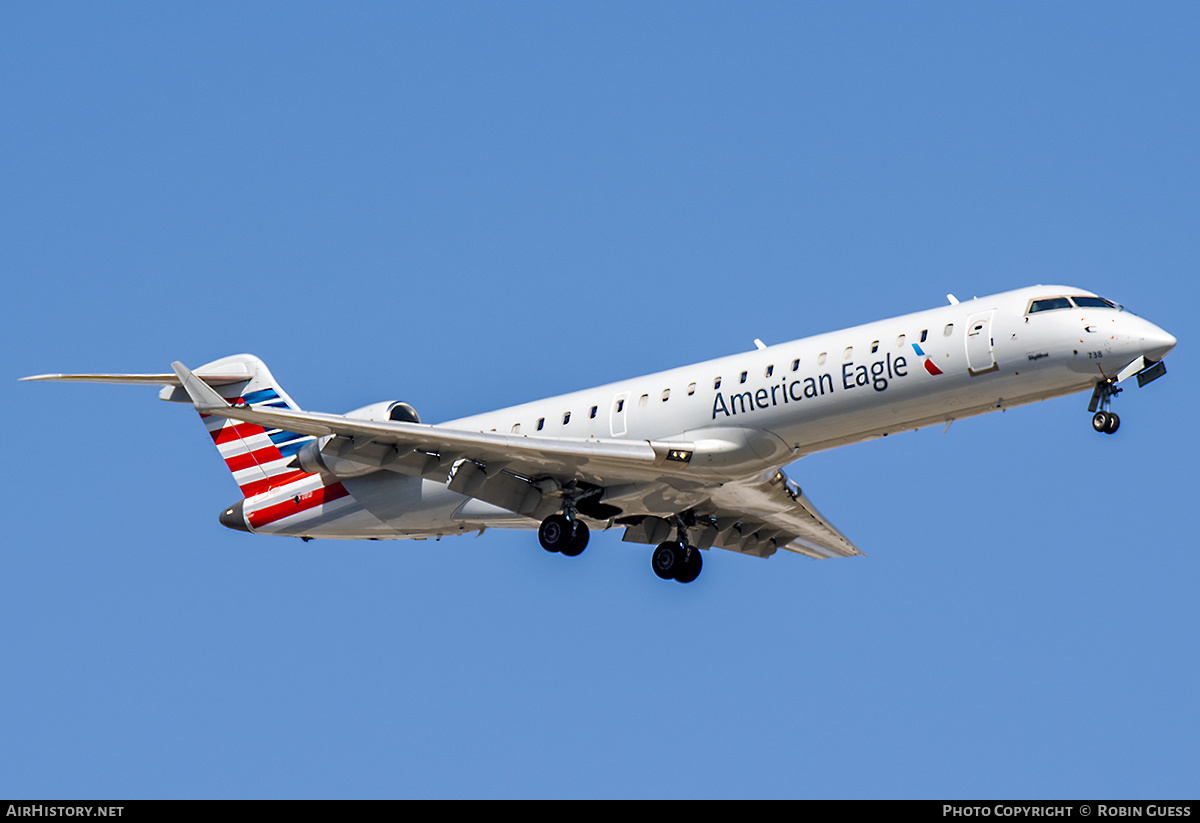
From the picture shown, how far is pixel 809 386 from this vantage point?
70.7ft

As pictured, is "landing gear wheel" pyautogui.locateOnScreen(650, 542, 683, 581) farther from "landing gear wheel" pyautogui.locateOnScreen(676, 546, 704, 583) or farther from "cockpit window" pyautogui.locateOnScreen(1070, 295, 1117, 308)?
"cockpit window" pyautogui.locateOnScreen(1070, 295, 1117, 308)

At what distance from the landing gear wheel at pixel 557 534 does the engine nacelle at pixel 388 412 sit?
3.01 m

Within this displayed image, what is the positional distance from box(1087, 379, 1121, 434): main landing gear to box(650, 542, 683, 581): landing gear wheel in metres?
7.85

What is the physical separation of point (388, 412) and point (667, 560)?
5.43m

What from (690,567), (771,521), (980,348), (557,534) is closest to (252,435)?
(557,534)

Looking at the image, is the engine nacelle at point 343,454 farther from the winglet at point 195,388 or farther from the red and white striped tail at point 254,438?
the red and white striped tail at point 254,438

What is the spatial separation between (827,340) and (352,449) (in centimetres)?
744

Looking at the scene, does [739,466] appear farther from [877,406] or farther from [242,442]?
[242,442]

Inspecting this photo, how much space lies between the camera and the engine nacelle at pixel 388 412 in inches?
944

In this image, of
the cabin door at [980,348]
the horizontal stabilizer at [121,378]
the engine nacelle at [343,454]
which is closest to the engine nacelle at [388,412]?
the engine nacelle at [343,454]

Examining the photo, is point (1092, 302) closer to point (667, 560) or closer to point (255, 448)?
point (667, 560)
